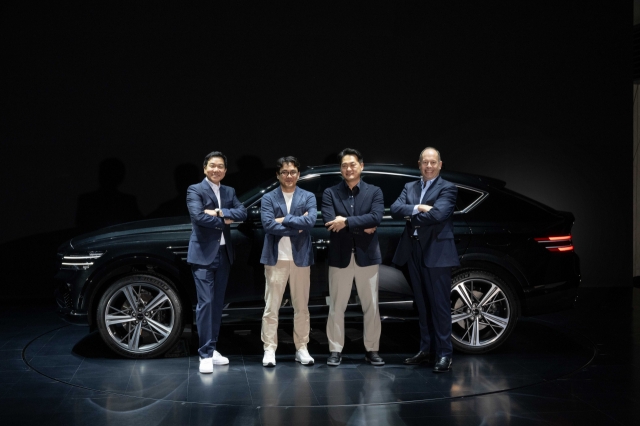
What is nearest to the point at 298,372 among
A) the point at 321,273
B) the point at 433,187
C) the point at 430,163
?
the point at 321,273

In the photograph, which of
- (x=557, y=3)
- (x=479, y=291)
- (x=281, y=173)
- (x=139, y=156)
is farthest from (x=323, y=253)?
(x=557, y=3)

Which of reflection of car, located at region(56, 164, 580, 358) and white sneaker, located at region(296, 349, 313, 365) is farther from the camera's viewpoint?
reflection of car, located at region(56, 164, 580, 358)

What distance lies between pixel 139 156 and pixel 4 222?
166cm

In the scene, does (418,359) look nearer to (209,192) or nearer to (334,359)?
(334,359)

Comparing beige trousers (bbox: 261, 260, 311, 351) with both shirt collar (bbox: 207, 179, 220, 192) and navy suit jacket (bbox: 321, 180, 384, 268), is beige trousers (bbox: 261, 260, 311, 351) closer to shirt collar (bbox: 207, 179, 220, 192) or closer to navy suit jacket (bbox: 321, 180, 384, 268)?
navy suit jacket (bbox: 321, 180, 384, 268)

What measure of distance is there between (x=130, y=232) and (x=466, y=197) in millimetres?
2661

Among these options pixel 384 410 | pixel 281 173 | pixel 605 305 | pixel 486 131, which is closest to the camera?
pixel 384 410

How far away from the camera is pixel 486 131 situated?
8.20m

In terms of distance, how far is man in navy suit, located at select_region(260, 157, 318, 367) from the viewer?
4957 mm

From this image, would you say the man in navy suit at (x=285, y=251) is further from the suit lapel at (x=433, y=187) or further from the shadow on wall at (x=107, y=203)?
the shadow on wall at (x=107, y=203)

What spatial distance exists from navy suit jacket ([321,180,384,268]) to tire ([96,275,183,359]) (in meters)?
1.30

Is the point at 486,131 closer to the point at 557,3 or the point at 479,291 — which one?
the point at 557,3

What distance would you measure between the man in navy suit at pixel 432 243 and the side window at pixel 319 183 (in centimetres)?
68

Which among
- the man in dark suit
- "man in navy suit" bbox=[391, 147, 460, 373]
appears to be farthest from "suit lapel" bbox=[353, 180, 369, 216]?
"man in navy suit" bbox=[391, 147, 460, 373]
